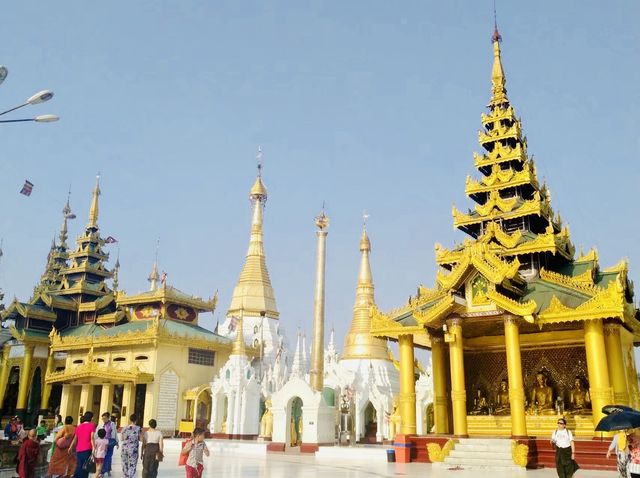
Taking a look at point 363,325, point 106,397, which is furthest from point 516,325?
point 106,397

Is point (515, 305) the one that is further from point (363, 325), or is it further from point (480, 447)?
point (363, 325)

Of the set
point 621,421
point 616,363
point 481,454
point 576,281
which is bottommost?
point 481,454

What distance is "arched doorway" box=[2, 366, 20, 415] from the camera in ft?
133

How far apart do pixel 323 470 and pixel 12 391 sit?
32.6 m

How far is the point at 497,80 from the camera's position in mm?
27422

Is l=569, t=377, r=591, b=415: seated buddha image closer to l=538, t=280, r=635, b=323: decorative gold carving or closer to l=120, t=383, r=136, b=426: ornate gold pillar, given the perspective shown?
l=538, t=280, r=635, b=323: decorative gold carving

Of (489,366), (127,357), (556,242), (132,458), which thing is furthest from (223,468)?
(127,357)

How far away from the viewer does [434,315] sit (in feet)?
60.3

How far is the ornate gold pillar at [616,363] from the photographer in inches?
674

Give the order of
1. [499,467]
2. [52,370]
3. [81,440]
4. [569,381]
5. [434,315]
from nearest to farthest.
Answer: [81,440]
[499,467]
[434,315]
[569,381]
[52,370]

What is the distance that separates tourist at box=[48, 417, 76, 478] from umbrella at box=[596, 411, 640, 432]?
7.78 meters

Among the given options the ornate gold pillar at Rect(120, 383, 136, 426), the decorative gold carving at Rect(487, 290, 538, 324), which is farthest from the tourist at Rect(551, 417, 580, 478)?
the ornate gold pillar at Rect(120, 383, 136, 426)

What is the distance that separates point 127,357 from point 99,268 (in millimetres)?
13106

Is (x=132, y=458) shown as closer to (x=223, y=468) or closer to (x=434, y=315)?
(x=223, y=468)
